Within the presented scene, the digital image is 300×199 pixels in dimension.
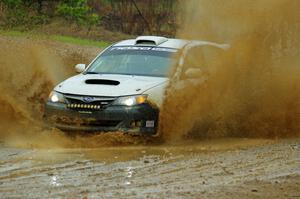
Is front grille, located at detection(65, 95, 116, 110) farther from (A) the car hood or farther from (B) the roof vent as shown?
(B) the roof vent

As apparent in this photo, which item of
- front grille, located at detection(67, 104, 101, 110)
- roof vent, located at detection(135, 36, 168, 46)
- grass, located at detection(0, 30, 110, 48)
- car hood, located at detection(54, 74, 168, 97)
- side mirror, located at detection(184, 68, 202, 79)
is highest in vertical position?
roof vent, located at detection(135, 36, 168, 46)

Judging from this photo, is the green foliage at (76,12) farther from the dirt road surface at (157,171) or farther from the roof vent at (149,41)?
the dirt road surface at (157,171)

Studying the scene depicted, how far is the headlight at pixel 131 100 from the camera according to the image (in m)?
10.8

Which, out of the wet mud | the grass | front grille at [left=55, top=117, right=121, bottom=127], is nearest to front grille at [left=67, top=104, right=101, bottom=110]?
front grille at [left=55, top=117, right=121, bottom=127]

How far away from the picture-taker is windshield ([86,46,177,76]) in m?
12.0

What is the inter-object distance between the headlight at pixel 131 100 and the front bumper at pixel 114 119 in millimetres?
64

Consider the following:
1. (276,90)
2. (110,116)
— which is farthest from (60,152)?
(276,90)

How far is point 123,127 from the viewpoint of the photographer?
10.7 m

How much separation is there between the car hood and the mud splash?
40cm

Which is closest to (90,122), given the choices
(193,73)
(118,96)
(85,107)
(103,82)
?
(85,107)

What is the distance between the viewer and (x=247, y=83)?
12.7 metres

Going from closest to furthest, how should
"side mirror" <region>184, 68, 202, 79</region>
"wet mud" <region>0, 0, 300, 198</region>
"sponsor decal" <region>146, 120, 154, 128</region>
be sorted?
"wet mud" <region>0, 0, 300, 198</region> → "sponsor decal" <region>146, 120, 154, 128</region> → "side mirror" <region>184, 68, 202, 79</region>

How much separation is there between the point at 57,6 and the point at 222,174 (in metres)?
27.7

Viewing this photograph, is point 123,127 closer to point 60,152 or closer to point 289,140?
point 60,152
